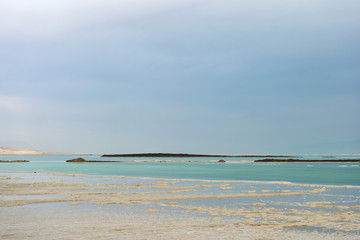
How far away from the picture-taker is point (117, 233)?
1380 cm

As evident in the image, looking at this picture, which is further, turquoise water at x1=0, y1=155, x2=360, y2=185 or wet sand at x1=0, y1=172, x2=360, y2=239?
turquoise water at x1=0, y1=155, x2=360, y2=185

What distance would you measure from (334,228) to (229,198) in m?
10.7

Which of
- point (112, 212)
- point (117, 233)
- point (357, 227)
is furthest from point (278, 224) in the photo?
point (112, 212)

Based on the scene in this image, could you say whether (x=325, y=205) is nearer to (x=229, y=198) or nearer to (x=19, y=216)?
(x=229, y=198)

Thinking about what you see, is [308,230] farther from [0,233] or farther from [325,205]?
[0,233]

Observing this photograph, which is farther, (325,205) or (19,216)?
(325,205)

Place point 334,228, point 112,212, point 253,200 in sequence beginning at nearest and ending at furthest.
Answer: point 334,228 < point 112,212 < point 253,200

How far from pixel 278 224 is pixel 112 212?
7.97 m

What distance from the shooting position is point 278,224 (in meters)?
15.7

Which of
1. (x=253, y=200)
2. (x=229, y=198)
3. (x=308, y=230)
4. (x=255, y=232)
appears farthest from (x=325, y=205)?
(x=255, y=232)

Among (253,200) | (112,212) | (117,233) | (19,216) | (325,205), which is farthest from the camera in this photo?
(253,200)

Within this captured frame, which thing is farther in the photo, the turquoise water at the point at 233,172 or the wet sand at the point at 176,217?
the turquoise water at the point at 233,172

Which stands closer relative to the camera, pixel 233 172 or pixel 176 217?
pixel 176 217

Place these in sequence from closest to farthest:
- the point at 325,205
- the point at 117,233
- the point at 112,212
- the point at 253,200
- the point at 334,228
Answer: the point at 117,233 < the point at 334,228 < the point at 112,212 < the point at 325,205 < the point at 253,200
